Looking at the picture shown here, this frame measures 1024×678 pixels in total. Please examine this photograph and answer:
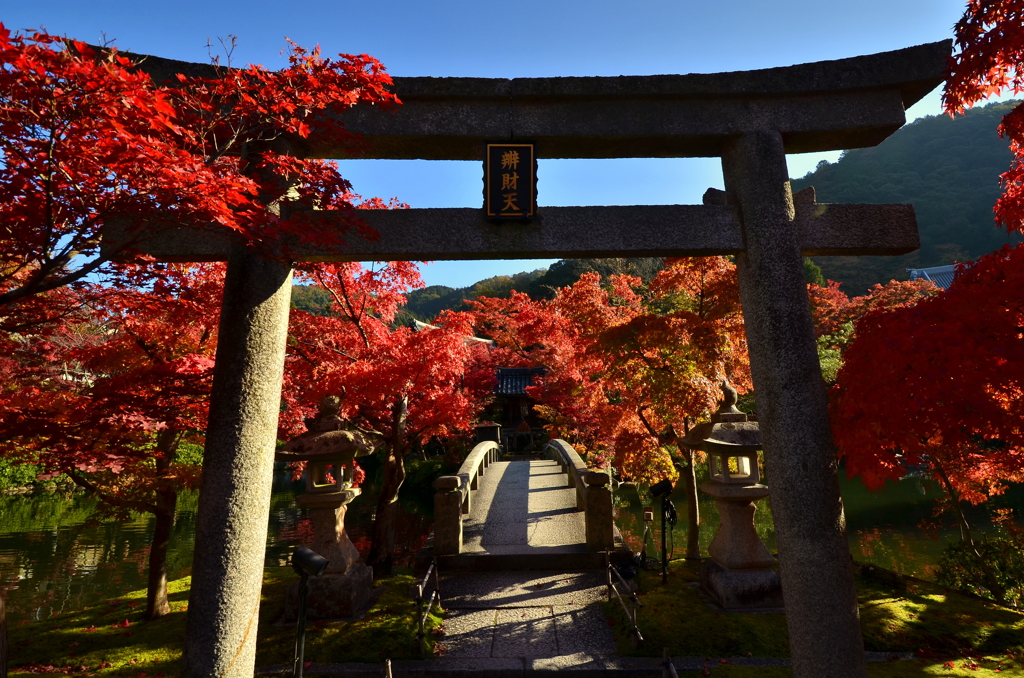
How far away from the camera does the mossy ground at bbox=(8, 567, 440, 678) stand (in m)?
5.61

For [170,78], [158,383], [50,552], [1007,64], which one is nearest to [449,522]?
[158,383]

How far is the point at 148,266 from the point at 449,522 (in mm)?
5972

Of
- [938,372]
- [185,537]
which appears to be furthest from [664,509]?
[185,537]

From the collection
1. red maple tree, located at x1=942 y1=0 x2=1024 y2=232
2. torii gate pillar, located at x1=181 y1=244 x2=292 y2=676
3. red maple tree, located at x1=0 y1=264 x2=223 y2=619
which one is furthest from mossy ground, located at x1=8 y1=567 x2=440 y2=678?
red maple tree, located at x1=942 y1=0 x2=1024 y2=232

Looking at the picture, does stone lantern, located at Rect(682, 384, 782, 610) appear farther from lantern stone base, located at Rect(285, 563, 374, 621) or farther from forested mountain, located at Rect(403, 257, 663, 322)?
forested mountain, located at Rect(403, 257, 663, 322)

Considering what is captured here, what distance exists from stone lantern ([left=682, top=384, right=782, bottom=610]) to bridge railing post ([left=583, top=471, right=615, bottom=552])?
1.54m

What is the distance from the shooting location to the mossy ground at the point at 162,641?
561 centimetres

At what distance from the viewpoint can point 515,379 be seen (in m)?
27.2

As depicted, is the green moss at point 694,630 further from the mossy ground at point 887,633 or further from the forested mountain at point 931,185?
the forested mountain at point 931,185

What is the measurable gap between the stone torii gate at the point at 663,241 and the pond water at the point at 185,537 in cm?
581

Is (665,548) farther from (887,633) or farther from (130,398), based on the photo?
(130,398)

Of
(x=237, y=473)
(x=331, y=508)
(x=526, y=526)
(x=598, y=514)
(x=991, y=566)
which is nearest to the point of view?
(x=237, y=473)

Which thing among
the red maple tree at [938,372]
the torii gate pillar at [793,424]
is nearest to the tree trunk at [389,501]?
the torii gate pillar at [793,424]

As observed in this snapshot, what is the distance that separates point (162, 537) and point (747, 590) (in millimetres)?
8857
